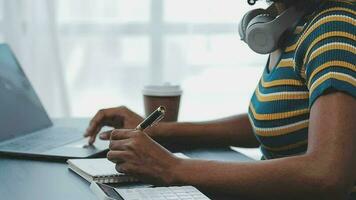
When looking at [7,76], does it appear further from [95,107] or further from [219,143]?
[95,107]

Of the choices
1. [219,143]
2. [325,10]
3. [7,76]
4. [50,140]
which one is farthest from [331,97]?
[7,76]

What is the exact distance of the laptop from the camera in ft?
3.90

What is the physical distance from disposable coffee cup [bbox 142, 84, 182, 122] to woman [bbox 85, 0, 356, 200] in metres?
0.33

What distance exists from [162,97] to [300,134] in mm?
445

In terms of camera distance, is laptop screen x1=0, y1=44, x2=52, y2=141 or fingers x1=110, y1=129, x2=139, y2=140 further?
laptop screen x1=0, y1=44, x2=52, y2=141

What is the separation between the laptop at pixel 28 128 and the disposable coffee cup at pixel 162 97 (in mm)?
174


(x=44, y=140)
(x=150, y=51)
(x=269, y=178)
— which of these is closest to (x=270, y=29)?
(x=269, y=178)

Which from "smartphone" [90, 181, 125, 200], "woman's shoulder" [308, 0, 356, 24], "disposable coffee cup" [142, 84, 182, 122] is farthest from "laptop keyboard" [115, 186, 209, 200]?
"disposable coffee cup" [142, 84, 182, 122]

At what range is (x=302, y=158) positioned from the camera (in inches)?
34.6

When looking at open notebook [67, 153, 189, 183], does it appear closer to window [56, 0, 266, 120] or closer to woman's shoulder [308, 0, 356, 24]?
woman's shoulder [308, 0, 356, 24]

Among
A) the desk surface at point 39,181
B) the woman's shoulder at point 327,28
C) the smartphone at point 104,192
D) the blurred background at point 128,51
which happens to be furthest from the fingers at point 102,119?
the blurred background at point 128,51

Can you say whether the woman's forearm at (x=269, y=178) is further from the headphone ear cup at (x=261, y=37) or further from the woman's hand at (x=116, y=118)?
the woman's hand at (x=116, y=118)

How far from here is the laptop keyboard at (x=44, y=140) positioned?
1.22m

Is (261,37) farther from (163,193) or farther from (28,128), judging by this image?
(28,128)
